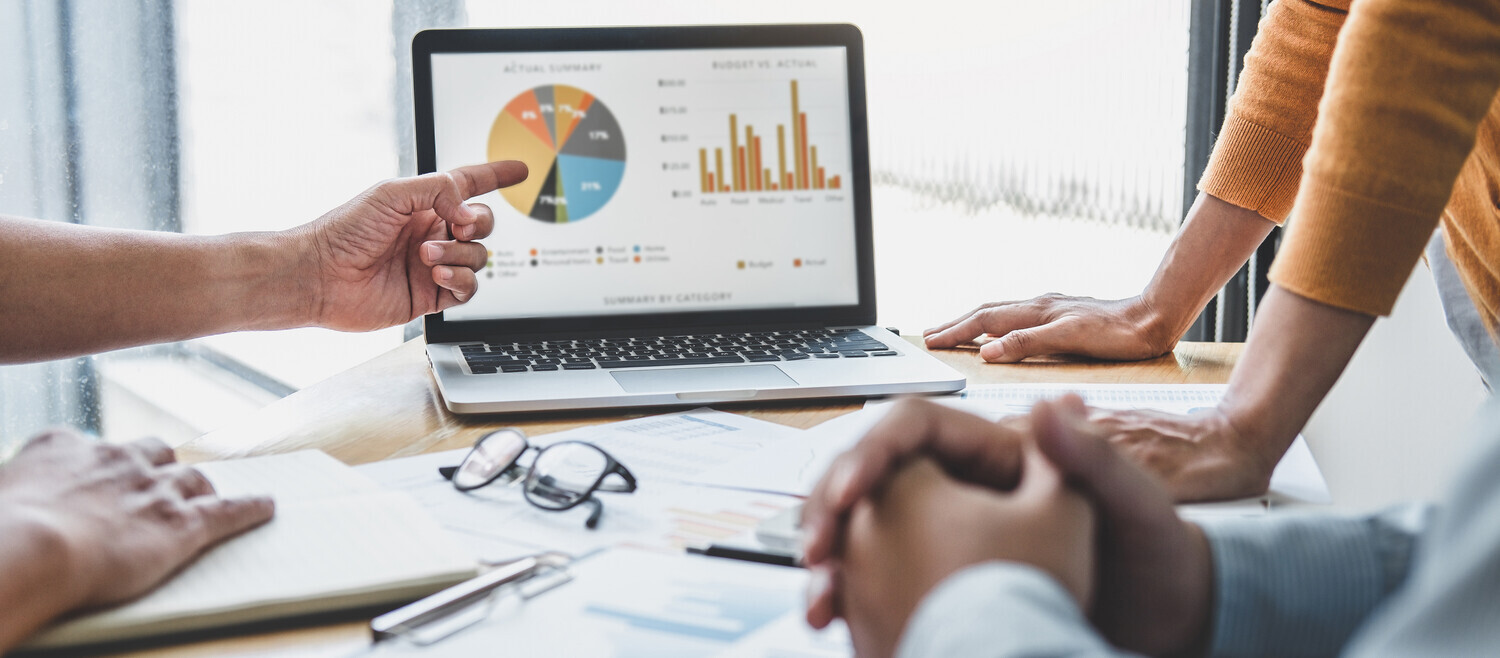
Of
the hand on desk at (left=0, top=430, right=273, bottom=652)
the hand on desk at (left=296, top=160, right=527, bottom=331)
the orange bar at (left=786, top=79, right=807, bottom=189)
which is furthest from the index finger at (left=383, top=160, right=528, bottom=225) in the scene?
the hand on desk at (left=0, top=430, right=273, bottom=652)

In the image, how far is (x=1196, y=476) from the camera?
0.67 metres

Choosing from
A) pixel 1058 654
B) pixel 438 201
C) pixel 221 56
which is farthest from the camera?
pixel 221 56

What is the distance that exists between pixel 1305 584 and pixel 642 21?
6.54 feet

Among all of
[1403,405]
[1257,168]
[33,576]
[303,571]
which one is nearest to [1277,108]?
[1257,168]

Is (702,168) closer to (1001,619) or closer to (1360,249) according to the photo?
(1360,249)

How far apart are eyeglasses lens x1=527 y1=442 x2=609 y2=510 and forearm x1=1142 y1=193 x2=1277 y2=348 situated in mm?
721

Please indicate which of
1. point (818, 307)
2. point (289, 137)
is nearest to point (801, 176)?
point (818, 307)

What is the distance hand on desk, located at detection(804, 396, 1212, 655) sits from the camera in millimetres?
416

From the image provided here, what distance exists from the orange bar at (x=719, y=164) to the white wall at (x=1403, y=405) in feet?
3.04

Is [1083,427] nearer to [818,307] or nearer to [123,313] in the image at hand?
[818,307]

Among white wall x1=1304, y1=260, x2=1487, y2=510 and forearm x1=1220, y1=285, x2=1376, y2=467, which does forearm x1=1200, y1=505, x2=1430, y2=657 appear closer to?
forearm x1=1220, y1=285, x2=1376, y2=467

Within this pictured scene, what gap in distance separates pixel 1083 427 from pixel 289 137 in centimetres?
203

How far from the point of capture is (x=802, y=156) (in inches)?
46.9

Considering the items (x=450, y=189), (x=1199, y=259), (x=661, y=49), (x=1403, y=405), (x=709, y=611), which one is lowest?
(x=1403, y=405)
